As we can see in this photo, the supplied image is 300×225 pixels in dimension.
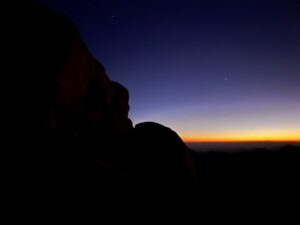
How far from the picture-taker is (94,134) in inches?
1007

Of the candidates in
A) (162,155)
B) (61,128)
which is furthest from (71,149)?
(162,155)

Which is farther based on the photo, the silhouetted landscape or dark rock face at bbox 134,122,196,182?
dark rock face at bbox 134,122,196,182

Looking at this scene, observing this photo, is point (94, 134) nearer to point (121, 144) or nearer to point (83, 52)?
point (121, 144)

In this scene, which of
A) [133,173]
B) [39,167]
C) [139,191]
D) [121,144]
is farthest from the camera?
[121,144]

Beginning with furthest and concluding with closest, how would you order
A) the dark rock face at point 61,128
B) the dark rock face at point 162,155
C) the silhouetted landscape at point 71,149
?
the dark rock face at point 162,155 → the dark rock face at point 61,128 → the silhouetted landscape at point 71,149

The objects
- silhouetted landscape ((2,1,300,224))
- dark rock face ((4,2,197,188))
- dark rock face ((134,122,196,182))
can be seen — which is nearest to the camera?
silhouetted landscape ((2,1,300,224))

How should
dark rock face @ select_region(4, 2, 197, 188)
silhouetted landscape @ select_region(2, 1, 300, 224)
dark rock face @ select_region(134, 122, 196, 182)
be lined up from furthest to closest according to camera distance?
dark rock face @ select_region(134, 122, 196, 182) < dark rock face @ select_region(4, 2, 197, 188) < silhouetted landscape @ select_region(2, 1, 300, 224)

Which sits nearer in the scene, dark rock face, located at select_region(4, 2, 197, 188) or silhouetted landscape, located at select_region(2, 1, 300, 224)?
silhouetted landscape, located at select_region(2, 1, 300, 224)

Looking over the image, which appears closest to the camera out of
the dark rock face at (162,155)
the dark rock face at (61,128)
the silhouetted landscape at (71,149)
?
the silhouetted landscape at (71,149)

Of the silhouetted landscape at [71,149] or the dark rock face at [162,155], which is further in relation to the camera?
the dark rock face at [162,155]

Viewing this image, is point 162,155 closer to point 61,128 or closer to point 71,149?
point 71,149

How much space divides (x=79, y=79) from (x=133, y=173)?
471 inches

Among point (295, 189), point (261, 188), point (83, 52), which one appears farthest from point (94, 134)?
point (295, 189)

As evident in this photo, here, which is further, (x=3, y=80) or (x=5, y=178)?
(x=3, y=80)
